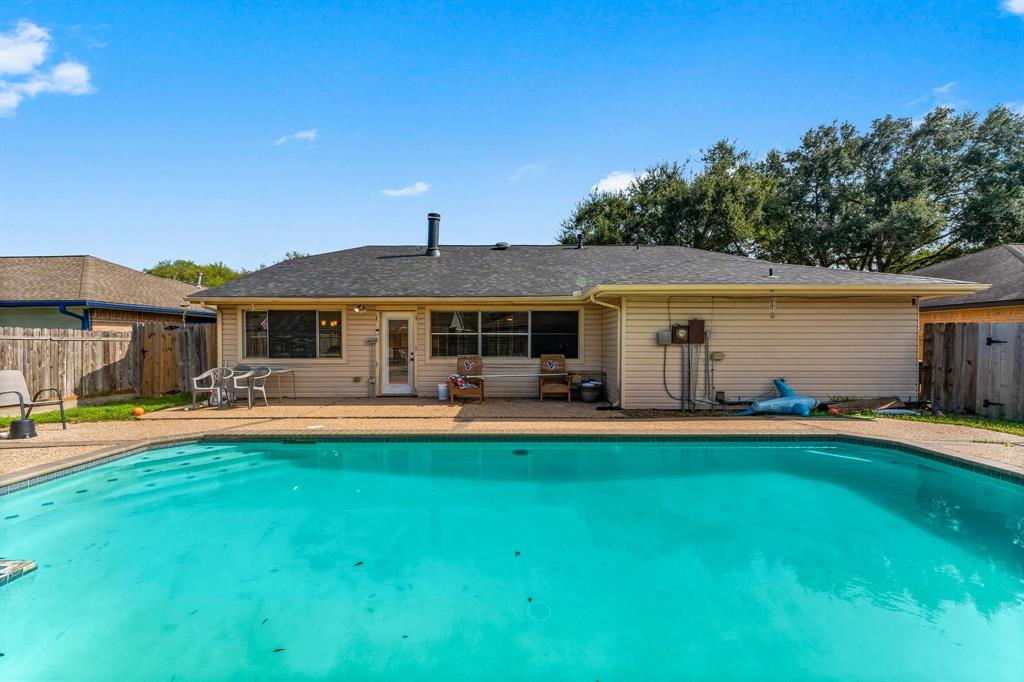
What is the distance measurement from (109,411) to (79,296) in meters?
5.71

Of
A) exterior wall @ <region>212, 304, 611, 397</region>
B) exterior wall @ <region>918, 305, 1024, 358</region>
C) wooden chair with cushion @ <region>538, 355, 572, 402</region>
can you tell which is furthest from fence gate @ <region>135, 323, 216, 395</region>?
exterior wall @ <region>918, 305, 1024, 358</region>

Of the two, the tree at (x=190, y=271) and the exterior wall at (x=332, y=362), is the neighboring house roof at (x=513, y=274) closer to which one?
the exterior wall at (x=332, y=362)

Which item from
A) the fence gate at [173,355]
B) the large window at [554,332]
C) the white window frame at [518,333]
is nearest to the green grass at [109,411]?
the fence gate at [173,355]

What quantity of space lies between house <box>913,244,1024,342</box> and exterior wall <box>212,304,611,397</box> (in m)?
6.56

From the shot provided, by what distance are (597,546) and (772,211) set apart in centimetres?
2120

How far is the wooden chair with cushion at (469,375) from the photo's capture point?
9578mm

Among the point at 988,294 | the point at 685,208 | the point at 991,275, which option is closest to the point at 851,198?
the point at 685,208

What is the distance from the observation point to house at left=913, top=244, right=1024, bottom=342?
34.3ft

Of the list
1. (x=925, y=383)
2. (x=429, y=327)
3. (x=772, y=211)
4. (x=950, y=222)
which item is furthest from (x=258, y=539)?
(x=950, y=222)

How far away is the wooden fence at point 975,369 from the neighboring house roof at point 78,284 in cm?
1482

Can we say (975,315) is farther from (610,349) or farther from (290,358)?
(290,358)

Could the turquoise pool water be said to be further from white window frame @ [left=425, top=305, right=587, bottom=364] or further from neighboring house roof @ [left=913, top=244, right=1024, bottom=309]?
neighboring house roof @ [left=913, top=244, right=1024, bottom=309]

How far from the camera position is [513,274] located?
11.0 metres

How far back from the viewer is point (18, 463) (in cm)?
511
